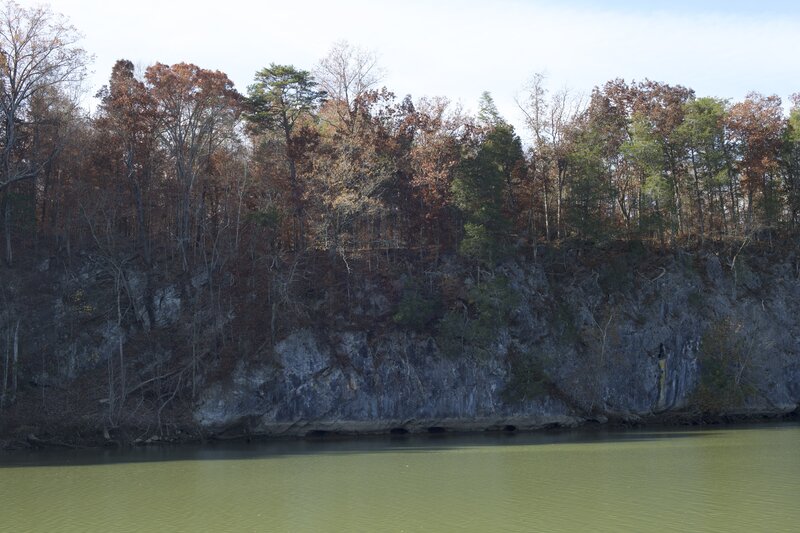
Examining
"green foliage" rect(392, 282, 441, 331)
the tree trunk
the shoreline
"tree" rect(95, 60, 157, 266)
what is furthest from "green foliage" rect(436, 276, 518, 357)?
the tree trunk

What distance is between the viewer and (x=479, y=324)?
134 feet

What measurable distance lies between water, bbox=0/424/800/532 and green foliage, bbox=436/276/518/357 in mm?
7631

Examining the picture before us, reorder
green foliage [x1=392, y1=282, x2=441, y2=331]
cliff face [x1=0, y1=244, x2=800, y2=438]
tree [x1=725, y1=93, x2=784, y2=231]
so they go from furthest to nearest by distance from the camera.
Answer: tree [x1=725, y1=93, x2=784, y2=231] → green foliage [x1=392, y1=282, x2=441, y2=331] → cliff face [x1=0, y1=244, x2=800, y2=438]

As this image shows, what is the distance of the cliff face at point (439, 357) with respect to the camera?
37469mm

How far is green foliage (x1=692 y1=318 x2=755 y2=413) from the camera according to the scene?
139 feet

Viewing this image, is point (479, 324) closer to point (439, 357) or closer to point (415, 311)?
point (439, 357)

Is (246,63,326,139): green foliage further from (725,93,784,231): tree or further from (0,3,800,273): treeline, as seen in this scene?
(725,93,784,231): tree

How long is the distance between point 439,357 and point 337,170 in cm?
1243

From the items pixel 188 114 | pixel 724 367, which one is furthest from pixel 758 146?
pixel 188 114

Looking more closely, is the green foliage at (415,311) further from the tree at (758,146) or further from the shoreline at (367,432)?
the tree at (758,146)

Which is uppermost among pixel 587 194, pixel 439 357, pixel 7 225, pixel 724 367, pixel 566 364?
pixel 587 194

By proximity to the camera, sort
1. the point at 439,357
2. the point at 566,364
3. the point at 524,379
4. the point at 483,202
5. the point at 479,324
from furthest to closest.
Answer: the point at 483,202, the point at 566,364, the point at 479,324, the point at 439,357, the point at 524,379

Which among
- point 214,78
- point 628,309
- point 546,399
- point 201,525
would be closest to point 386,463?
point 201,525

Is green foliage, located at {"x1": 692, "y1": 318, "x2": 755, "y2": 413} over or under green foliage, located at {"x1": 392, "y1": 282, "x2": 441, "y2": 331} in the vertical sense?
under
